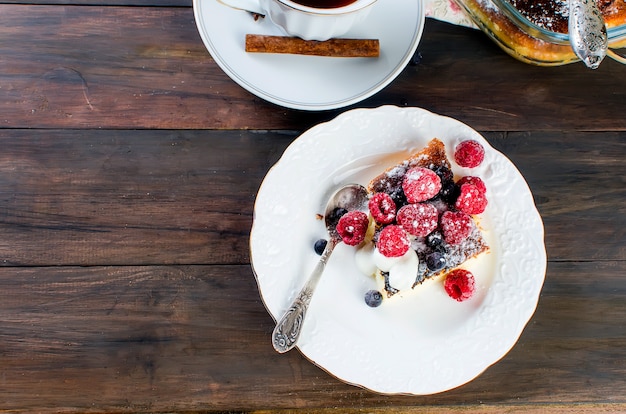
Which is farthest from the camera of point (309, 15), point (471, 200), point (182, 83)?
point (182, 83)

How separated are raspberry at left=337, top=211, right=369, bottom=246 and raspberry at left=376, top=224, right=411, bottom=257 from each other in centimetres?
4

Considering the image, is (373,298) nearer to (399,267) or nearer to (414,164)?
(399,267)

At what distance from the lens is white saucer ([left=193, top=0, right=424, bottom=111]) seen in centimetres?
→ 111

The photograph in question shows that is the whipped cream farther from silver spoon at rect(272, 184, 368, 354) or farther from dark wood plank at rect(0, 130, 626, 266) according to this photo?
dark wood plank at rect(0, 130, 626, 266)

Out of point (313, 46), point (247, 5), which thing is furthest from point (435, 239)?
point (247, 5)

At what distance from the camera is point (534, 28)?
45.5 inches

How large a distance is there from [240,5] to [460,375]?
2.61 ft

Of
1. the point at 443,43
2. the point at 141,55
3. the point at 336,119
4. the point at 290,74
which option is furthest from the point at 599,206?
the point at 141,55

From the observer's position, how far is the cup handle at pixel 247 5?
1.09 m

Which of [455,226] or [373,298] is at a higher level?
[455,226]

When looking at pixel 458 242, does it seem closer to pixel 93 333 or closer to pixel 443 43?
pixel 443 43

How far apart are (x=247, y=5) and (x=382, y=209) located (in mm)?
452

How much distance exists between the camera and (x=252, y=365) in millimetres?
1168

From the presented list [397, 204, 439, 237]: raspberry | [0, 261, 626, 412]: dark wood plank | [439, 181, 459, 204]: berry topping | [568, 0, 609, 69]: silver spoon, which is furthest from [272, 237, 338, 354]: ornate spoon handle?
[568, 0, 609, 69]: silver spoon
